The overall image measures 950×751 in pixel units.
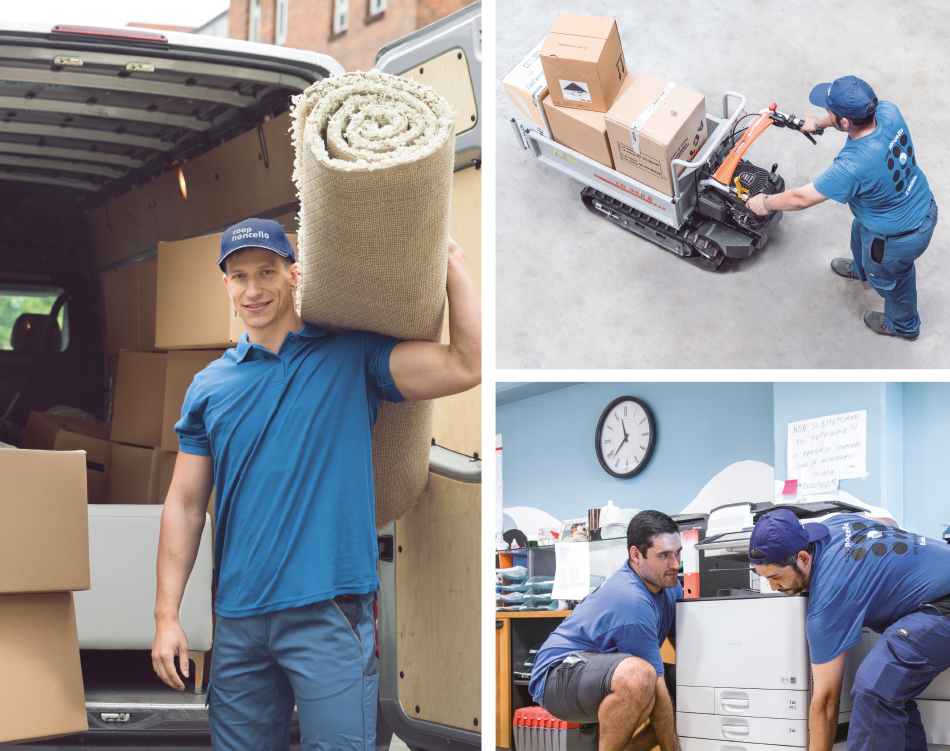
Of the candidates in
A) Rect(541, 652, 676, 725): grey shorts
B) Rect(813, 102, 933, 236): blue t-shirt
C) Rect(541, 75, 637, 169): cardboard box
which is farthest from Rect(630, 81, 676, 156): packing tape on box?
Rect(541, 652, 676, 725): grey shorts

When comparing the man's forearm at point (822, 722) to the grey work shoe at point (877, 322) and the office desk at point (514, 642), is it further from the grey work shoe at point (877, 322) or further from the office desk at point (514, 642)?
the grey work shoe at point (877, 322)

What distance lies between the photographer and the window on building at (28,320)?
4.15m

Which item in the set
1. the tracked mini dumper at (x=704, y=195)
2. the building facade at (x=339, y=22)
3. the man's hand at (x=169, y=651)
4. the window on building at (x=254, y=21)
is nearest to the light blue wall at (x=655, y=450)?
the tracked mini dumper at (x=704, y=195)

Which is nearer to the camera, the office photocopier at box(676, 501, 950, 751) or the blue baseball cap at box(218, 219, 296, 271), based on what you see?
the blue baseball cap at box(218, 219, 296, 271)

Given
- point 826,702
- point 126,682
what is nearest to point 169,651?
point 126,682

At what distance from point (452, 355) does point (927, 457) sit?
1656 millimetres

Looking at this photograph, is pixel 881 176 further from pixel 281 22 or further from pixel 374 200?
pixel 281 22

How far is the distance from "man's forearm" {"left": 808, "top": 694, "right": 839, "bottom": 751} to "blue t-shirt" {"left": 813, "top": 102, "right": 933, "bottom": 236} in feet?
5.54

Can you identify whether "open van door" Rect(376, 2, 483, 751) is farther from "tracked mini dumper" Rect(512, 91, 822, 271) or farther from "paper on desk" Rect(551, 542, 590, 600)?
"tracked mini dumper" Rect(512, 91, 822, 271)

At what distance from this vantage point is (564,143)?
3246 millimetres

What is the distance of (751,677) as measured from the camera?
2.10 m

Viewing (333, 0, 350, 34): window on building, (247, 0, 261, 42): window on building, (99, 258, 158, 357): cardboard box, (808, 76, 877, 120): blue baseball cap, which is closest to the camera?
(808, 76, 877, 120): blue baseball cap

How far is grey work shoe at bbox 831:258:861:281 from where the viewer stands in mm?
3225

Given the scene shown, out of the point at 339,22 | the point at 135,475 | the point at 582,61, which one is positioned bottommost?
the point at 135,475
